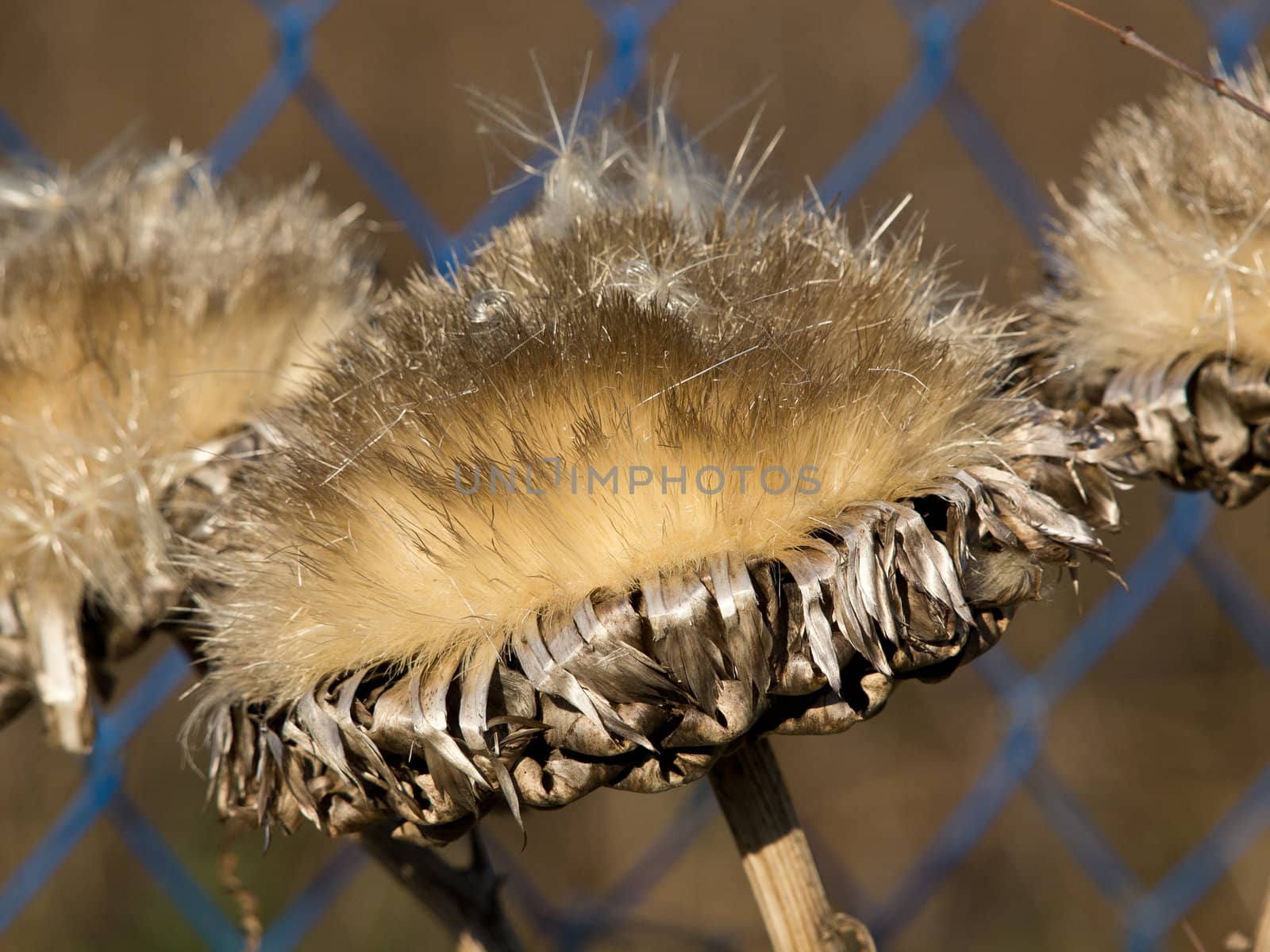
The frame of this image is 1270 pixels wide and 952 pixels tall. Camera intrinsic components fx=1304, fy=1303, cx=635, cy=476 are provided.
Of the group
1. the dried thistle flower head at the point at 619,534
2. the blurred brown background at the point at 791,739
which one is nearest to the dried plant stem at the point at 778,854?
the dried thistle flower head at the point at 619,534

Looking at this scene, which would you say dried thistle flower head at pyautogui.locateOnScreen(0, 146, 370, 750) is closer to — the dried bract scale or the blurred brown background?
the dried bract scale

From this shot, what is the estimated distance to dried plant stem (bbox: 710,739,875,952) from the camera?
1.67 ft

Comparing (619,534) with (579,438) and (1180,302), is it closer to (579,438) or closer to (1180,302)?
(579,438)

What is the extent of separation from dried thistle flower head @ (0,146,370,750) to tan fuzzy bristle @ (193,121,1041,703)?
124 mm

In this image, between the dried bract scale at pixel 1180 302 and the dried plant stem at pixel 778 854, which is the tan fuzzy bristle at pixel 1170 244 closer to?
the dried bract scale at pixel 1180 302

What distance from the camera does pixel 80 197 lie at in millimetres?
658

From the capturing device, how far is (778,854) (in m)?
0.51

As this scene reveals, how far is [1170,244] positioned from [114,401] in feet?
1.54

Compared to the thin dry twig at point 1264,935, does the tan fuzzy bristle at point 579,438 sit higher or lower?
higher

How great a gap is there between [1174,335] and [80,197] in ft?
1.73

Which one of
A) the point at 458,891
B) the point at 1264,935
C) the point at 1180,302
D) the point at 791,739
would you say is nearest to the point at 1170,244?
the point at 1180,302

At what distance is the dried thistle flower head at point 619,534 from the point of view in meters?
0.40

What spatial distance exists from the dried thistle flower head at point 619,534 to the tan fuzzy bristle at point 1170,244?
13 cm

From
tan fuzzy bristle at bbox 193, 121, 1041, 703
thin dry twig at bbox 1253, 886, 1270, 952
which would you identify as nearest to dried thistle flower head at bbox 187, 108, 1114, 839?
tan fuzzy bristle at bbox 193, 121, 1041, 703
